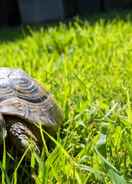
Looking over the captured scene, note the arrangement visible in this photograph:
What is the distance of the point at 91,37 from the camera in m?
4.36

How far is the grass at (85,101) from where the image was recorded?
1633mm

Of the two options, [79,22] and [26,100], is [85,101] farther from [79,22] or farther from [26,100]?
[79,22]

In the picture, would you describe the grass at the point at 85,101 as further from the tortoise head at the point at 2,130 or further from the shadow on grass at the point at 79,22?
the shadow on grass at the point at 79,22

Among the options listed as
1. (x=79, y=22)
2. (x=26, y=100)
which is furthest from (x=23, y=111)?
(x=79, y=22)

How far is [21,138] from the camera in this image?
181cm

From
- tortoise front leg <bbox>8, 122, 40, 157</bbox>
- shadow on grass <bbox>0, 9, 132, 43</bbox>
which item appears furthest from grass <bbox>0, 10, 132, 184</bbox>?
shadow on grass <bbox>0, 9, 132, 43</bbox>

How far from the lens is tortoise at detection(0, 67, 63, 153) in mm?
1834

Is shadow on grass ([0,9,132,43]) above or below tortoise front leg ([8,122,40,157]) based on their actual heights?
above

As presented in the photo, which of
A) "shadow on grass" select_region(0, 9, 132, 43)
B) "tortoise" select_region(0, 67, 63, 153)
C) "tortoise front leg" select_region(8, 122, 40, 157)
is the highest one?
"shadow on grass" select_region(0, 9, 132, 43)

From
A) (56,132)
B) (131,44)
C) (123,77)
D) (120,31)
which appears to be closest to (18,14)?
(120,31)

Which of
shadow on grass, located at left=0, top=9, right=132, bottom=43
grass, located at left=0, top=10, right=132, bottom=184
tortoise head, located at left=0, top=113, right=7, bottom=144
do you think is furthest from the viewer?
shadow on grass, located at left=0, top=9, right=132, bottom=43

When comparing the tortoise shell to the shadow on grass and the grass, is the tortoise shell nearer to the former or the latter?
the grass

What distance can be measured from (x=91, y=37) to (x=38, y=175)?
2.79 metres

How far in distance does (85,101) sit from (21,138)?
65cm
